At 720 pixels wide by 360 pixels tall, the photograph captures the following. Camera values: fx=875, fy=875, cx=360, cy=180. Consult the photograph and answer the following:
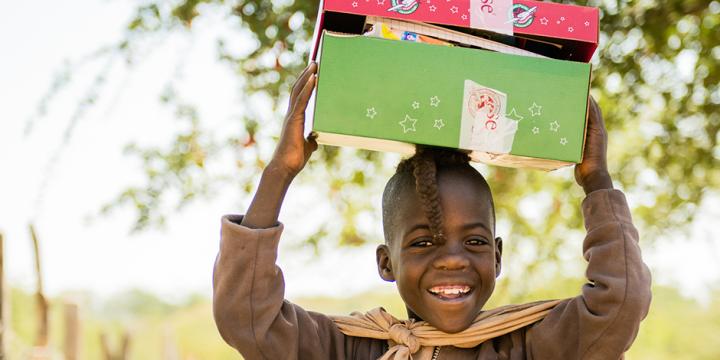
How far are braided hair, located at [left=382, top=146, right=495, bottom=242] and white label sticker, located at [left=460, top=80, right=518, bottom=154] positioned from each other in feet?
0.62

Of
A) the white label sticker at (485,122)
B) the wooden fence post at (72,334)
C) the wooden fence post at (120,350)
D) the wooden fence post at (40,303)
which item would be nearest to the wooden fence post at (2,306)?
the wooden fence post at (40,303)

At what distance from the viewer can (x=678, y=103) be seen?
4.71 metres

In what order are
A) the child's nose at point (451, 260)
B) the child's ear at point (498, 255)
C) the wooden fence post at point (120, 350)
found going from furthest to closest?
the wooden fence post at point (120, 350), the child's ear at point (498, 255), the child's nose at point (451, 260)

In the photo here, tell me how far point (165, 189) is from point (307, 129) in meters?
3.01

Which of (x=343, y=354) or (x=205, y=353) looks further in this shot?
(x=205, y=353)

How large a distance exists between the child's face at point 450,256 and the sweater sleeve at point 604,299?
0.65 ft

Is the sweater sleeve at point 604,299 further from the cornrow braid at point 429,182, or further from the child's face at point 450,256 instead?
the cornrow braid at point 429,182

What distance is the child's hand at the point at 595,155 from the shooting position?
2.18 m

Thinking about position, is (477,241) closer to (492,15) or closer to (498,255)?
(498,255)

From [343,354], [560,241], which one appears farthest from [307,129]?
[560,241]

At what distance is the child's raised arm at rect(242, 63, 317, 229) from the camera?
6.96 ft

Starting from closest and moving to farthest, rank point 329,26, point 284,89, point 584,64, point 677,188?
1. point 584,64
2. point 329,26
3. point 284,89
4. point 677,188

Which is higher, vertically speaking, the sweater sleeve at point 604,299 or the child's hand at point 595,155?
the child's hand at point 595,155

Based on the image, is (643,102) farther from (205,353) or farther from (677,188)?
(205,353)
